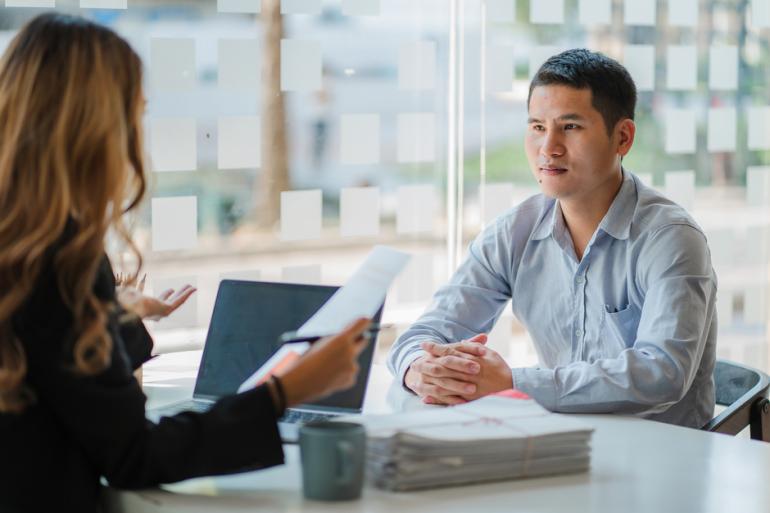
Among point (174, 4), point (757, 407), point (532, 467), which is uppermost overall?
point (174, 4)

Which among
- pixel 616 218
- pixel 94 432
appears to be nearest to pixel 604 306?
pixel 616 218

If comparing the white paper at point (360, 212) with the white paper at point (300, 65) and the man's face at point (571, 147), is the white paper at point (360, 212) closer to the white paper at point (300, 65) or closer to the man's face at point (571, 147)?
the white paper at point (300, 65)

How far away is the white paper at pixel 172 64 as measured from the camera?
3004mm

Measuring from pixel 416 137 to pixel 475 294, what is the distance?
124 centimetres

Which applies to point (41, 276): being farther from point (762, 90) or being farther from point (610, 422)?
point (762, 90)

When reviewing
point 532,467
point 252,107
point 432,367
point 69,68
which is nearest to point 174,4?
point 252,107

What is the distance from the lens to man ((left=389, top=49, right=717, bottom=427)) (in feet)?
6.56

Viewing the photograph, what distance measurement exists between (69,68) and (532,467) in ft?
2.72

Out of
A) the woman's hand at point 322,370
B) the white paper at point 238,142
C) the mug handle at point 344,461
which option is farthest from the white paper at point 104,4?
the mug handle at point 344,461

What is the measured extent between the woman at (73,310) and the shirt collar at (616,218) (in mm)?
1102

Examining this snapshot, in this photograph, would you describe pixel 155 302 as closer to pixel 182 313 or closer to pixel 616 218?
pixel 616 218

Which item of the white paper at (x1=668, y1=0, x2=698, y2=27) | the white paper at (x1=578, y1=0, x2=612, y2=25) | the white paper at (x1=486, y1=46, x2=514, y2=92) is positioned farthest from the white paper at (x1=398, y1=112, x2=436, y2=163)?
the white paper at (x1=668, y1=0, x2=698, y2=27)

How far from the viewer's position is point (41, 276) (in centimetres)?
133

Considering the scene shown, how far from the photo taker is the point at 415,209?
3645 millimetres
